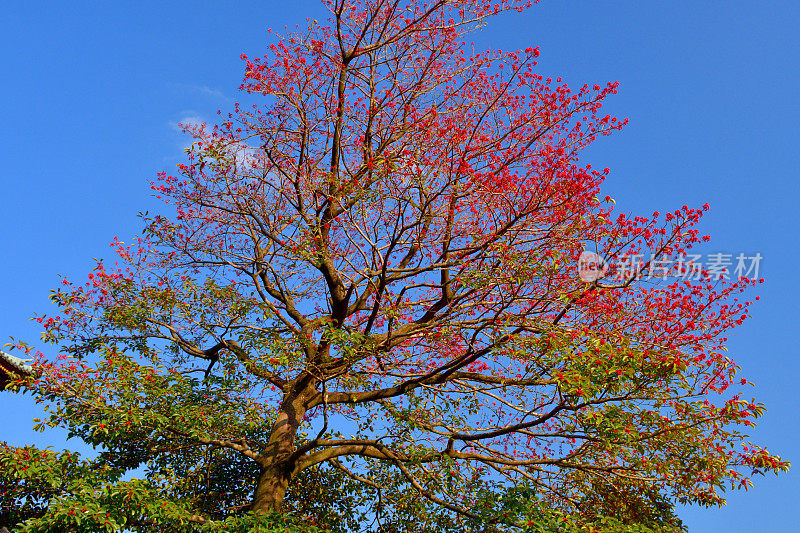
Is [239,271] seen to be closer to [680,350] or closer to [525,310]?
[525,310]

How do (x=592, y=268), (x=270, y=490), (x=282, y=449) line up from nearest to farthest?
(x=592, y=268) < (x=270, y=490) < (x=282, y=449)

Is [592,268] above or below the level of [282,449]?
above

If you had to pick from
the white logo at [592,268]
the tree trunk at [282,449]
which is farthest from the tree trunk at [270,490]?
the white logo at [592,268]

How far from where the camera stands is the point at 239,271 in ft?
35.2

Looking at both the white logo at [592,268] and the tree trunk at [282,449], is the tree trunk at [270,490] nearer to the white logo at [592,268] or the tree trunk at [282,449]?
the tree trunk at [282,449]

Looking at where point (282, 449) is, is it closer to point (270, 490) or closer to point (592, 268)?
point (270, 490)

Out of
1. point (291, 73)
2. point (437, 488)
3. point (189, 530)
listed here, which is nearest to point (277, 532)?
point (189, 530)

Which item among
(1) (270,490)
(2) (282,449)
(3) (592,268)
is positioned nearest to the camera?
(3) (592,268)

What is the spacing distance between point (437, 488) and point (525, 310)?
9.70 ft

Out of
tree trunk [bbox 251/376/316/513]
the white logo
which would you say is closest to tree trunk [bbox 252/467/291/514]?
tree trunk [bbox 251/376/316/513]

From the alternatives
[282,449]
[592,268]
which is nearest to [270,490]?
[282,449]

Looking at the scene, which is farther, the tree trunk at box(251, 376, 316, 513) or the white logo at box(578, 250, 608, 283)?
the tree trunk at box(251, 376, 316, 513)

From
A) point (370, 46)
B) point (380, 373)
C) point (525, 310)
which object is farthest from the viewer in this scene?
point (370, 46)

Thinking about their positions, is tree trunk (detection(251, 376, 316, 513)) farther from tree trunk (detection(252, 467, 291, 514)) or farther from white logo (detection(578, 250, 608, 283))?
white logo (detection(578, 250, 608, 283))
